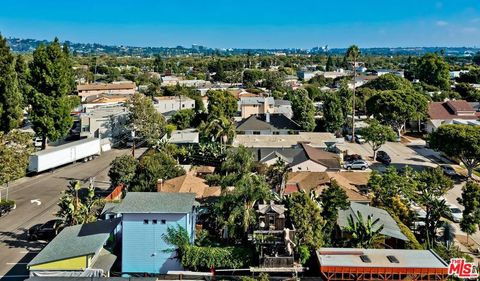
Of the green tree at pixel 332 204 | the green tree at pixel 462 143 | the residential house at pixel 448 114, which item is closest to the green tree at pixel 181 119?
the green tree at pixel 462 143

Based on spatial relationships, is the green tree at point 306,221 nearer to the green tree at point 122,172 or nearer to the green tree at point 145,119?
the green tree at point 122,172

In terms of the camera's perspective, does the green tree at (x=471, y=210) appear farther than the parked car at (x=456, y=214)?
No

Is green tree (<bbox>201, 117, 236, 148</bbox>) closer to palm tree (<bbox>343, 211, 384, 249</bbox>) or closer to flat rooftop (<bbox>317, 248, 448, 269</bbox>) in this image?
palm tree (<bbox>343, 211, 384, 249</bbox>)

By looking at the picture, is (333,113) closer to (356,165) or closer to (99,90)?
(356,165)

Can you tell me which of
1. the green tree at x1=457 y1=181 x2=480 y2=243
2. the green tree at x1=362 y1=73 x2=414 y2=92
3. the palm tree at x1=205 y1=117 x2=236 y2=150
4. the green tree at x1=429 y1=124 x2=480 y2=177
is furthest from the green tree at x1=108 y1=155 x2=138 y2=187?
the green tree at x1=362 y1=73 x2=414 y2=92

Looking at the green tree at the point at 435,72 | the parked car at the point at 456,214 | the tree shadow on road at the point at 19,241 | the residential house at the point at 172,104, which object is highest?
the green tree at the point at 435,72

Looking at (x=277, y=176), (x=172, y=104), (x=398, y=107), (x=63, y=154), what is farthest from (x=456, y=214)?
(x=172, y=104)
